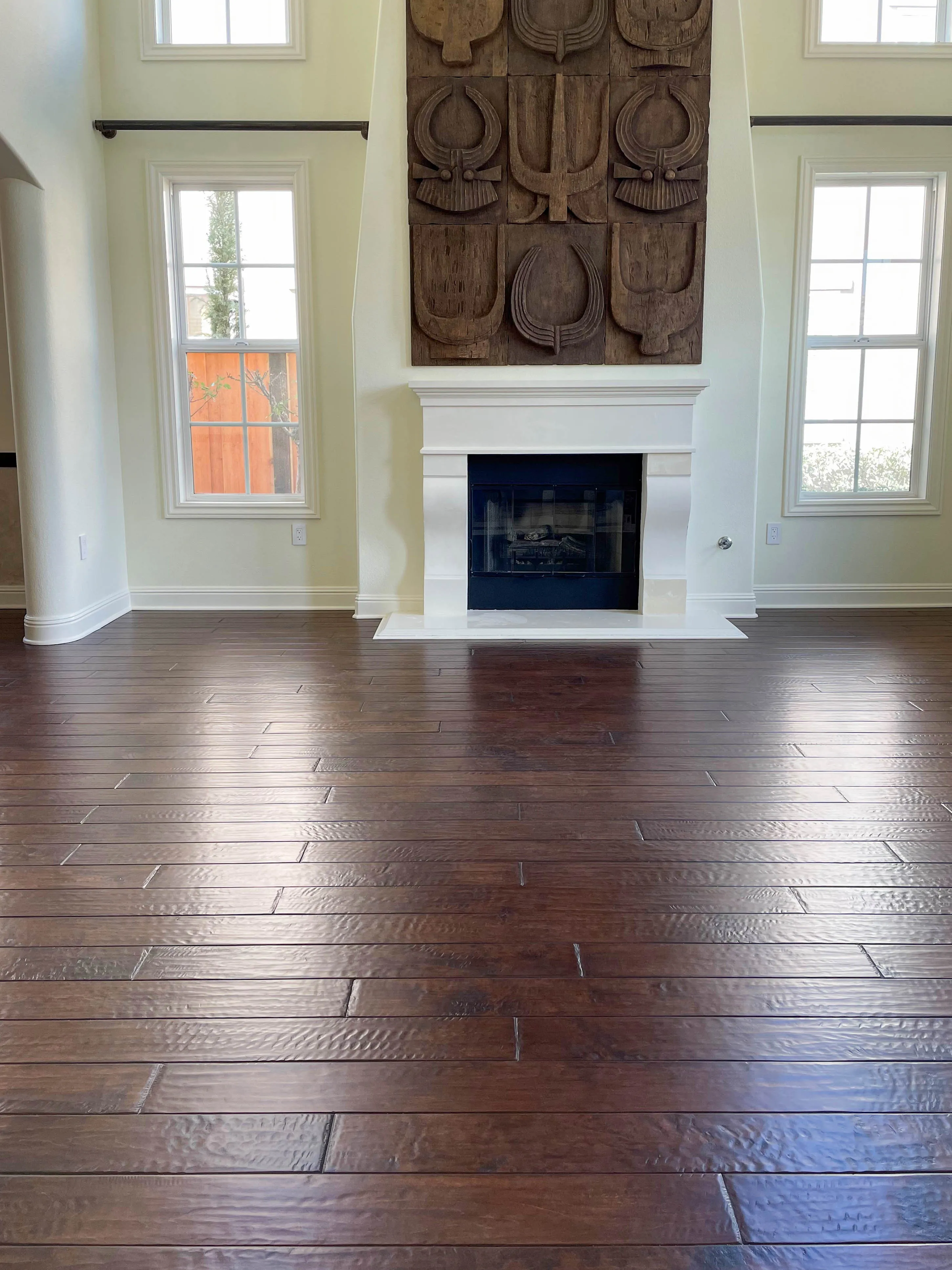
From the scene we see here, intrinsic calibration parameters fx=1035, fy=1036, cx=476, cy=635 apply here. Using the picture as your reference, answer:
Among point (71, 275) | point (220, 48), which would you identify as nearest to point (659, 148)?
point (220, 48)

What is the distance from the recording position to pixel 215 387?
19.3 ft

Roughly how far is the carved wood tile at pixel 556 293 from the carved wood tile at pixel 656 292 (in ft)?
0.24

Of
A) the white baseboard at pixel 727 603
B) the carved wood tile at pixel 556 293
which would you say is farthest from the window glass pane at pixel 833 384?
the carved wood tile at pixel 556 293

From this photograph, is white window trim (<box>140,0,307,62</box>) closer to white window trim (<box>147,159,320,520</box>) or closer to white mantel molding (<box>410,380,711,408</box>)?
white window trim (<box>147,159,320,520</box>)

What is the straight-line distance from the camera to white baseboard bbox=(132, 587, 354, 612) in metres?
6.01

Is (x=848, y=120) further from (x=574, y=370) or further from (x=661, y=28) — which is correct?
(x=574, y=370)

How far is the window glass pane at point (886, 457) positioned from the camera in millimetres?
5859

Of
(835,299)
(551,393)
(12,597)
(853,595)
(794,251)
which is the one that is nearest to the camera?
(551,393)

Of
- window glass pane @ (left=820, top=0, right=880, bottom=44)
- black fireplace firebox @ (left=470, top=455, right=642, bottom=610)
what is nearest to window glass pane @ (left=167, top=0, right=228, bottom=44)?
black fireplace firebox @ (left=470, top=455, right=642, bottom=610)

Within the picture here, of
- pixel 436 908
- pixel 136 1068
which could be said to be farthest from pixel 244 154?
pixel 136 1068

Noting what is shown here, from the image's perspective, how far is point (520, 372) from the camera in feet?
17.6

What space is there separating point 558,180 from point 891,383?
2.19m

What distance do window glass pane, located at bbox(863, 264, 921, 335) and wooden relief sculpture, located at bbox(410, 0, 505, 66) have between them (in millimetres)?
2402

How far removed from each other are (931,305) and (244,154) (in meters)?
3.83
